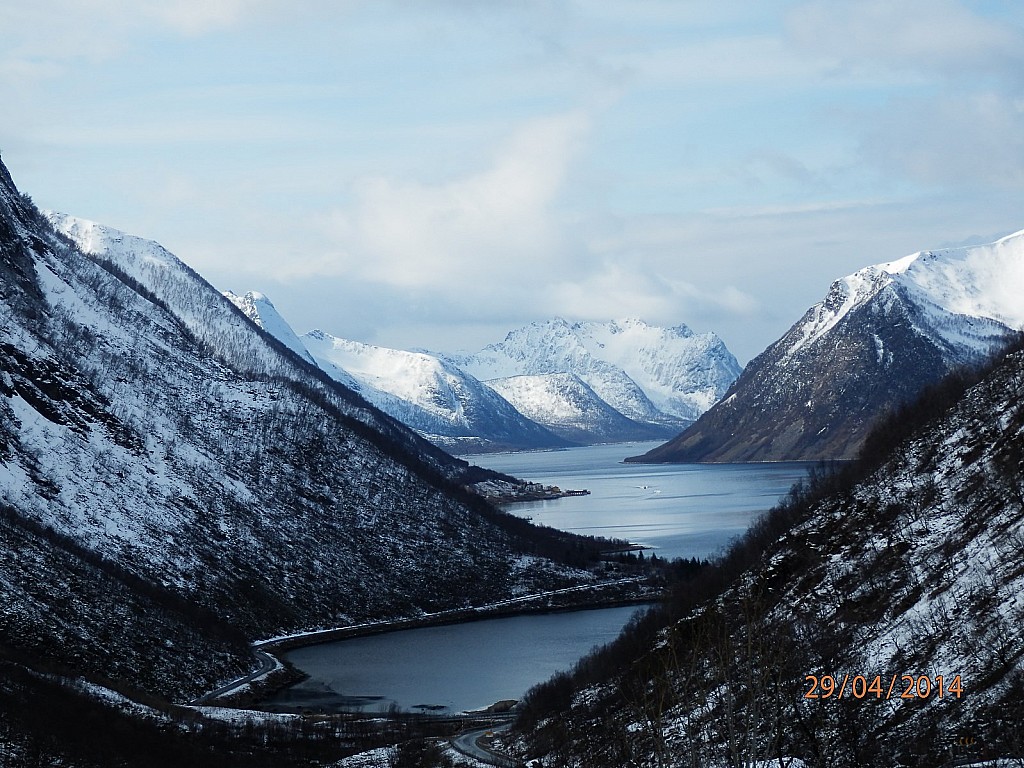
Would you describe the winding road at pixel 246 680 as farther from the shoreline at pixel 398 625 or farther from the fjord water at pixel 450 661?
the fjord water at pixel 450 661

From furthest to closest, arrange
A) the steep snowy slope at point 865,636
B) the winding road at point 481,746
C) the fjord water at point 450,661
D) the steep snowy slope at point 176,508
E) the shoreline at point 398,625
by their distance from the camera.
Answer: the steep snowy slope at point 176,508, the shoreline at point 398,625, the fjord water at point 450,661, the winding road at point 481,746, the steep snowy slope at point 865,636

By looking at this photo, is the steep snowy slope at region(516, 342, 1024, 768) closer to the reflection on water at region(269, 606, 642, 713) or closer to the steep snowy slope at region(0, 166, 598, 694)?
the reflection on water at region(269, 606, 642, 713)

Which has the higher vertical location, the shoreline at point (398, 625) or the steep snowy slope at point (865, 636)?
the steep snowy slope at point (865, 636)

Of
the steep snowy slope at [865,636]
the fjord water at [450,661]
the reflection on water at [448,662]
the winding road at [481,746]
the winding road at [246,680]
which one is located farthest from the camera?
the fjord water at [450,661]

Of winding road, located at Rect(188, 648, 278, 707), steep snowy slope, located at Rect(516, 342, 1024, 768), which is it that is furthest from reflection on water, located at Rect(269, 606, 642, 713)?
steep snowy slope, located at Rect(516, 342, 1024, 768)

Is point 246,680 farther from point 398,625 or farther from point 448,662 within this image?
point 398,625

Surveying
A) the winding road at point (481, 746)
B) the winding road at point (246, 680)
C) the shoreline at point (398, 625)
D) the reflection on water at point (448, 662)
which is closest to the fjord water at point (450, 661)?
the reflection on water at point (448, 662)

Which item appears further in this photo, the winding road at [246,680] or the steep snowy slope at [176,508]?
the steep snowy slope at [176,508]
